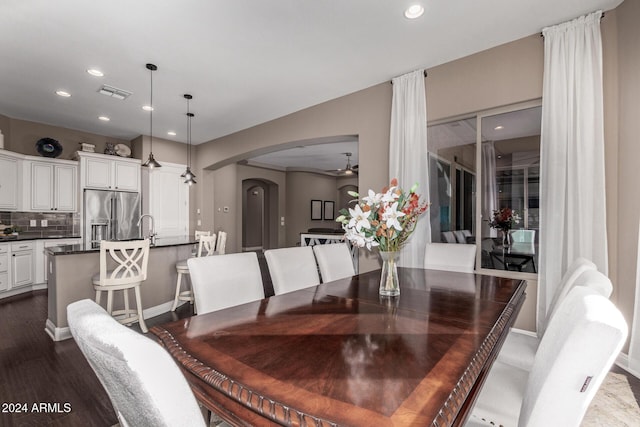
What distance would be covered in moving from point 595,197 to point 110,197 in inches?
274

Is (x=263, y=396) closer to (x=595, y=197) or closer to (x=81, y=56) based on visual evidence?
(x=595, y=197)

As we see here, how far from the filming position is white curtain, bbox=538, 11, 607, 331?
2.52 meters

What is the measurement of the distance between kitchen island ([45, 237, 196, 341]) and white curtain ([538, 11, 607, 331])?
405 centimetres

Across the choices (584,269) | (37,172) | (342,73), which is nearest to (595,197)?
(584,269)

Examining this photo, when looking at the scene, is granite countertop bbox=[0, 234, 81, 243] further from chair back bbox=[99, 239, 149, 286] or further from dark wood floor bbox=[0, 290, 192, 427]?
chair back bbox=[99, 239, 149, 286]

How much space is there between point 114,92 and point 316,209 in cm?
713

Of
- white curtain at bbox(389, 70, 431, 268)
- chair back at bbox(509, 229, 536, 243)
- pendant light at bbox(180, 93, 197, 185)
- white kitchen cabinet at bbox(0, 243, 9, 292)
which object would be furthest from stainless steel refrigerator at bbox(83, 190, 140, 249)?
chair back at bbox(509, 229, 536, 243)

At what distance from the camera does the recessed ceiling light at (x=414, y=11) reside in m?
2.46

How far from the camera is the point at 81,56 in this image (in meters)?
3.19

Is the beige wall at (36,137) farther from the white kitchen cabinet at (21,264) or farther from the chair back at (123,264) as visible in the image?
the chair back at (123,264)

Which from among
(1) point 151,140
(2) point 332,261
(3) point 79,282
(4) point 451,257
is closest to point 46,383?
(3) point 79,282

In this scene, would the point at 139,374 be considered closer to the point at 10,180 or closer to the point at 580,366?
the point at 580,366

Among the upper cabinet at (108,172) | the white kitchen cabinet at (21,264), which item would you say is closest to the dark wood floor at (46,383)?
the white kitchen cabinet at (21,264)

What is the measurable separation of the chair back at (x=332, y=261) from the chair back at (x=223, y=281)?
2.06 feet
